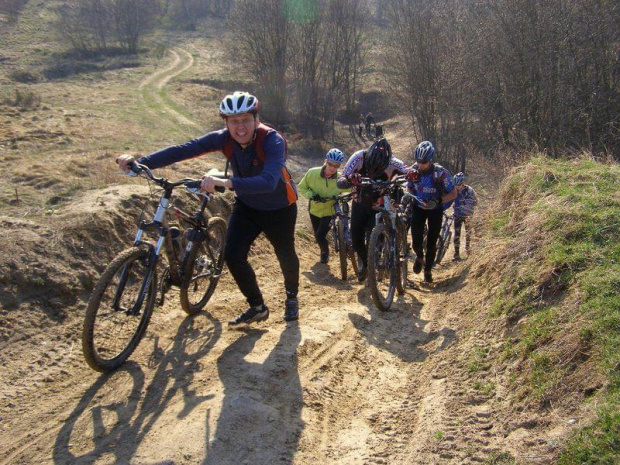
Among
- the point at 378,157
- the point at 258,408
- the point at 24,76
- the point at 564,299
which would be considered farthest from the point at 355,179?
the point at 24,76

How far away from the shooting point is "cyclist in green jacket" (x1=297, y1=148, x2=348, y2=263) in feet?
28.0

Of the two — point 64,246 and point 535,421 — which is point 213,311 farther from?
point 535,421

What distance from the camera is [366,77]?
45.7m

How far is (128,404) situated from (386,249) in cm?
379

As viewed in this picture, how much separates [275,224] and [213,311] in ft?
4.85

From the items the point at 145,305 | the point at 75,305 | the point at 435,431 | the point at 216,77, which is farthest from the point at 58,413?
the point at 216,77

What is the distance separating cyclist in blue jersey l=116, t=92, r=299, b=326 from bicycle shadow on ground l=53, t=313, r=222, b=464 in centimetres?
82

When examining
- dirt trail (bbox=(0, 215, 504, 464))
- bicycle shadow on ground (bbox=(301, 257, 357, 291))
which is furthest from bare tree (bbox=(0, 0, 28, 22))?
dirt trail (bbox=(0, 215, 504, 464))

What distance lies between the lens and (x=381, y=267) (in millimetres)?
6664

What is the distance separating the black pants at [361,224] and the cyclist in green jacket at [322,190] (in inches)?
51.1

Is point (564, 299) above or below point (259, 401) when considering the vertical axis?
above

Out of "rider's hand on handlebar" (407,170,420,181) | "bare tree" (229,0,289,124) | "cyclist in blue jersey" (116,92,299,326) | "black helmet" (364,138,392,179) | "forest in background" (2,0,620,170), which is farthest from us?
"bare tree" (229,0,289,124)

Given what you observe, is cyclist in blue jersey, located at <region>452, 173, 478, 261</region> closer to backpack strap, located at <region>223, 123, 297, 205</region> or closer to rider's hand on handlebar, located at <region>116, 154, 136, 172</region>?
backpack strap, located at <region>223, 123, 297, 205</region>

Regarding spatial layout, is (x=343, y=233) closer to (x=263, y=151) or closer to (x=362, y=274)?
(x=362, y=274)
